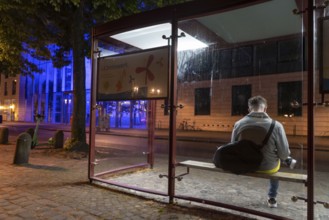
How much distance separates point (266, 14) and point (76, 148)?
24.0ft

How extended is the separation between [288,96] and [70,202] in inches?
651

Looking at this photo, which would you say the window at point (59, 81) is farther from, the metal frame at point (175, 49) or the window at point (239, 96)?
the metal frame at point (175, 49)

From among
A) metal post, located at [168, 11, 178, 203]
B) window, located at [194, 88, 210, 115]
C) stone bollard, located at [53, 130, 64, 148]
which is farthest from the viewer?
window, located at [194, 88, 210, 115]

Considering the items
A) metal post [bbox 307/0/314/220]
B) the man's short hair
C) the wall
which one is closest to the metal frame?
metal post [bbox 307/0/314/220]

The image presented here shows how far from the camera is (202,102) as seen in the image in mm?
22953

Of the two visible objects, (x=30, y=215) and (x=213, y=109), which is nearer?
(x=30, y=215)

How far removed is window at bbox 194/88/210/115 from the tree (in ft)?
39.7

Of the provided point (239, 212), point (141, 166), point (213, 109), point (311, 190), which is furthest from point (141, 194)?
point (213, 109)

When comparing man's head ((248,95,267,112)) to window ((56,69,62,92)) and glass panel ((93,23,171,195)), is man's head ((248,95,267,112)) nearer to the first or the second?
glass panel ((93,23,171,195))

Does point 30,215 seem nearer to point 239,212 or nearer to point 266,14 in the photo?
point 239,212

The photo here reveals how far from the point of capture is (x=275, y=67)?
18.4 metres

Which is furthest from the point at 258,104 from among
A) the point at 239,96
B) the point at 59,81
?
the point at 59,81

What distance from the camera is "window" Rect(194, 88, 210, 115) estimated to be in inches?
889

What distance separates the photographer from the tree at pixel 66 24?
1027 centimetres
